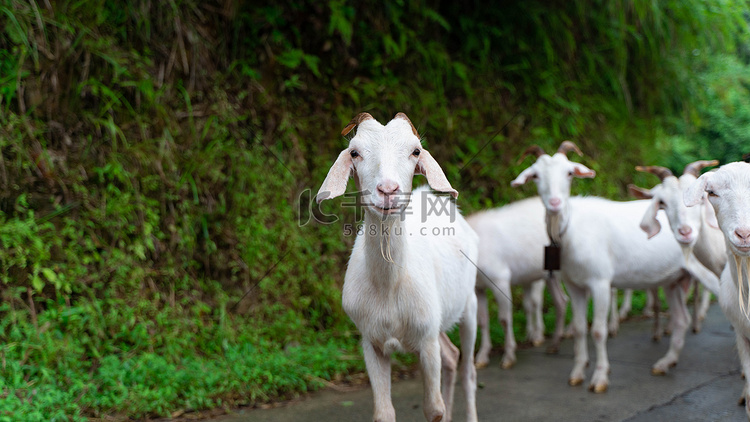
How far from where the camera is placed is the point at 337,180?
2.95m

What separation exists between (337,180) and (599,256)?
333cm

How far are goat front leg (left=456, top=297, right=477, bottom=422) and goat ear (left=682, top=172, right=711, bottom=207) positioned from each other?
1.57 m

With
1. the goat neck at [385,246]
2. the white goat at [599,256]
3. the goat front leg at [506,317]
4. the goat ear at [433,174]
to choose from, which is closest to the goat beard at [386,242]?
the goat neck at [385,246]

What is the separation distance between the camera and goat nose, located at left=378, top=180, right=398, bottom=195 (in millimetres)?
2721

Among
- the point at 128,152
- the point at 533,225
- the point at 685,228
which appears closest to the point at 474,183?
the point at 533,225

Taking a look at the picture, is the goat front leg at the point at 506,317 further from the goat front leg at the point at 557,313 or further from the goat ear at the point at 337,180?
the goat ear at the point at 337,180

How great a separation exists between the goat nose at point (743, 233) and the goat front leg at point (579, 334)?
2.27m

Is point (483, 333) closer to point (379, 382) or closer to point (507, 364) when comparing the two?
point (507, 364)

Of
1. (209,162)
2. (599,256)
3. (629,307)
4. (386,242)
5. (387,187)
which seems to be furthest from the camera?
(629,307)

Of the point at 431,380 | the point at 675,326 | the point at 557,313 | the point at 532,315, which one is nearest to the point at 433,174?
the point at 431,380

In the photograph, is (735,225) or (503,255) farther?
(503,255)

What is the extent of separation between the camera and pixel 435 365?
11.0ft

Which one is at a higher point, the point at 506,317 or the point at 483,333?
the point at 506,317

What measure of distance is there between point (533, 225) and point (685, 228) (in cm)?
188
